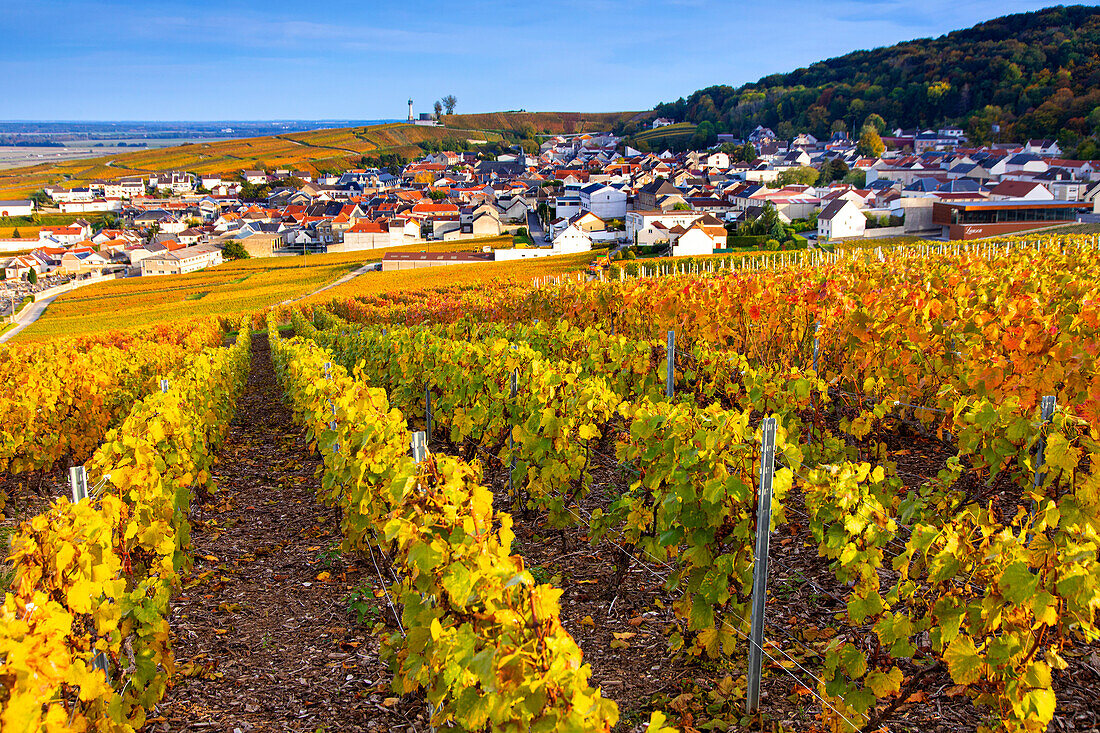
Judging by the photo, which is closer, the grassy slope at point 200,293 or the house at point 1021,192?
the grassy slope at point 200,293

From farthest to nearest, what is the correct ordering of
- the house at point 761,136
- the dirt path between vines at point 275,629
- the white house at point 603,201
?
1. the house at point 761,136
2. the white house at point 603,201
3. the dirt path between vines at point 275,629

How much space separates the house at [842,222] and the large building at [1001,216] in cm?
620

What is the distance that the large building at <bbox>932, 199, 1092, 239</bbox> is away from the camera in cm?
4838

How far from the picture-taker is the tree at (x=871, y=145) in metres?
110

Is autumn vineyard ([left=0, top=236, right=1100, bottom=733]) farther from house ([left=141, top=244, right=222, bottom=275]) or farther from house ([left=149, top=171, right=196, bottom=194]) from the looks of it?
house ([left=149, top=171, right=196, bottom=194])

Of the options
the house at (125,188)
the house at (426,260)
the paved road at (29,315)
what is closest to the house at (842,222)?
the house at (426,260)

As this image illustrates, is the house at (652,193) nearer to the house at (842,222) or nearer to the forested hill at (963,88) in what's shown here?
the house at (842,222)

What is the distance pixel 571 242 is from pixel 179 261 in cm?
4534

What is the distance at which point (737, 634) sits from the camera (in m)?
4.18

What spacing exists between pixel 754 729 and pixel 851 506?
1.21 m

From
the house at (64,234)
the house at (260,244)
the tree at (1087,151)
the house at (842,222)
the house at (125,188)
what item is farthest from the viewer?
the house at (125,188)

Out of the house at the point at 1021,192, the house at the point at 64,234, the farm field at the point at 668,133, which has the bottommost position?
the house at the point at 64,234

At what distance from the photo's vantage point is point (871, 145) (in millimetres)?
110938

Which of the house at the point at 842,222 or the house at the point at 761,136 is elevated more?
the house at the point at 761,136
